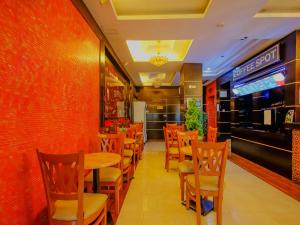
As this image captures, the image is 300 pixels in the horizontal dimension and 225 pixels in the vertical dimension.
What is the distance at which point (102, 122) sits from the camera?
Answer: 4.24m

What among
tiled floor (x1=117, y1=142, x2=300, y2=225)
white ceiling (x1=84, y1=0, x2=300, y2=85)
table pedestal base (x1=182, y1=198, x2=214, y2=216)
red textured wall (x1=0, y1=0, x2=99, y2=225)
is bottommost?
tiled floor (x1=117, y1=142, x2=300, y2=225)

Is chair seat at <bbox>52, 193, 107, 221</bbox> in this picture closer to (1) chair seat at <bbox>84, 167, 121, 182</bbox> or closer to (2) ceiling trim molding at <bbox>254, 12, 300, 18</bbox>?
(1) chair seat at <bbox>84, 167, 121, 182</bbox>

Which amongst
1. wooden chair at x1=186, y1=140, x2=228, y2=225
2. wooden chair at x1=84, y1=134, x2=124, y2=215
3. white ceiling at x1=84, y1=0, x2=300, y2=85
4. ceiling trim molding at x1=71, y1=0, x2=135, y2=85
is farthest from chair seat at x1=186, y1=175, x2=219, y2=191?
ceiling trim molding at x1=71, y1=0, x2=135, y2=85

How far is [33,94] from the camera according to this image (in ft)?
6.16

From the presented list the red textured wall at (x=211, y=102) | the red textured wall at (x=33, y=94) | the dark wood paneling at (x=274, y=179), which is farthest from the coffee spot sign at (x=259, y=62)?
the red textured wall at (x=33, y=94)

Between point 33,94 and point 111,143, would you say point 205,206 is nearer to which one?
point 111,143

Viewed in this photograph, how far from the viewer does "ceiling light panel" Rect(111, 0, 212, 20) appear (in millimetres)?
3365

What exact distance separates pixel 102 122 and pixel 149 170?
5.49 ft

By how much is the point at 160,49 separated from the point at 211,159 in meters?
4.48

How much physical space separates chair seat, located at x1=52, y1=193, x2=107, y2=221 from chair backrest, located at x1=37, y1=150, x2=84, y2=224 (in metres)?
0.06

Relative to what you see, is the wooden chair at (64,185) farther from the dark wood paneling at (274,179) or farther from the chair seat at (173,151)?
the dark wood paneling at (274,179)

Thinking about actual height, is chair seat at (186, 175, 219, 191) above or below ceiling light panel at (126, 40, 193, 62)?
below

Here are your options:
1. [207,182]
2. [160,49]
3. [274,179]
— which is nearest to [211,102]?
[160,49]

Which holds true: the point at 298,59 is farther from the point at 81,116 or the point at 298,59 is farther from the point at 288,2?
the point at 81,116
